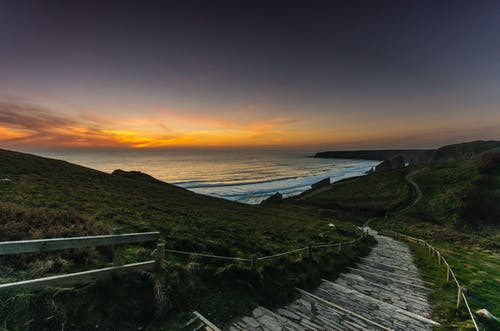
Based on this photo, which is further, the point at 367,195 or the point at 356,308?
the point at 367,195

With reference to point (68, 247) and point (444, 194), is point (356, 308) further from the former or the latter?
point (444, 194)

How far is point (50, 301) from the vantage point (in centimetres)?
419

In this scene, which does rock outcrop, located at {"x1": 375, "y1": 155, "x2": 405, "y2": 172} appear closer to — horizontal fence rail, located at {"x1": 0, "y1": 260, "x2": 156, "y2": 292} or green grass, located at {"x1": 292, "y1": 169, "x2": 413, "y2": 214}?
green grass, located at {"x1": 292, "y1": 169, "x2": 413, "y2": 214}

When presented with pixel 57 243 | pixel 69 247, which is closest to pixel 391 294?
pixel 69 247

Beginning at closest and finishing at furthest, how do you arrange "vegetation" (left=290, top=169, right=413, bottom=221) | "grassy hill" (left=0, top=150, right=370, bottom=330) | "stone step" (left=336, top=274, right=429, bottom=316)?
"grassy hill" (left=0, top=150, right=370, bottom=330), "stone step" (left=336, top=274, right=429, bottom=316), "vegetation" (left=290, top=169, right=413, bottom=221)

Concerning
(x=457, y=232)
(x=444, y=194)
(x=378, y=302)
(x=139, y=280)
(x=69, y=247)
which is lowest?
(x=457, y=232)

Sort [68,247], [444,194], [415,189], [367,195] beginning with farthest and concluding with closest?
[367,195], [415,189], [444,194], [68,247]

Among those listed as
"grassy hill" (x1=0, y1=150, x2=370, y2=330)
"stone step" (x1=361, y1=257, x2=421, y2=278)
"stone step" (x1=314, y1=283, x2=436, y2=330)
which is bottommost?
"stone step" (x1=361, y1=257, x2=421, y2=278)

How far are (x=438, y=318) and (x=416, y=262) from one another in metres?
9.32

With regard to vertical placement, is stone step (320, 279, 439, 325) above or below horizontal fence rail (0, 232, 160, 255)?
below

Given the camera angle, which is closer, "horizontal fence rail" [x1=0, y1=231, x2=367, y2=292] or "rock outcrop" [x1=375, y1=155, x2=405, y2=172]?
"horizontal fence rail" [x1=0, y1=231, x2=367, y2=292]

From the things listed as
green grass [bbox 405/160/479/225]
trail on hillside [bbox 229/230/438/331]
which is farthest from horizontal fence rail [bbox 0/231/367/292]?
green grass [bbox 405/160/479/225]

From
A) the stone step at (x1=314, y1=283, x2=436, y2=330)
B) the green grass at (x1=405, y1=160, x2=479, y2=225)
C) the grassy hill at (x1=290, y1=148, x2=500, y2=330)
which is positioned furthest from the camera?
the green grass at (x1=405, y1=160, x2=479, y2=225)

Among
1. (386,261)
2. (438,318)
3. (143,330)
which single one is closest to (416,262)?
(386,261)
